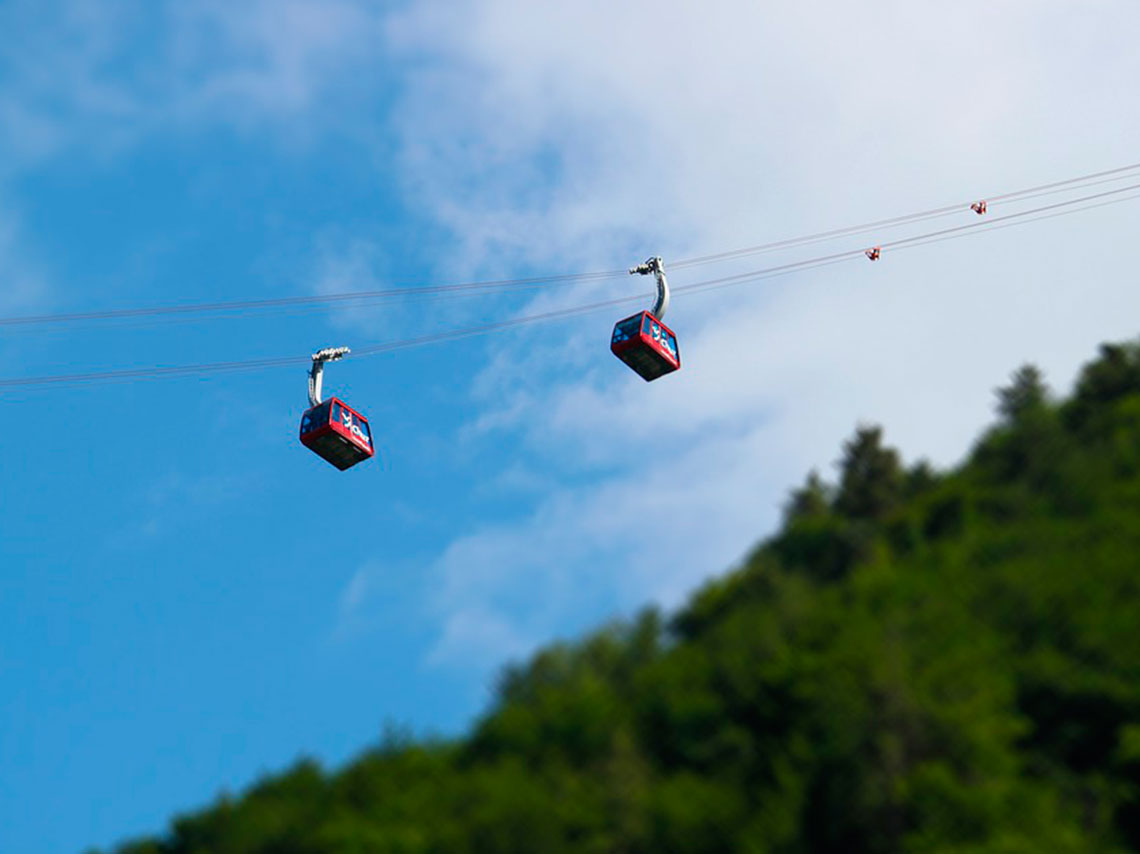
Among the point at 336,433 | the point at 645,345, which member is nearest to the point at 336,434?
the point at 336,433

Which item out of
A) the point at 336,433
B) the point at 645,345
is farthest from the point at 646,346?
the point at 336,433

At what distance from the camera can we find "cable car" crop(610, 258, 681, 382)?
51969mm

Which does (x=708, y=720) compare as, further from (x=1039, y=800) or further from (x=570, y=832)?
(x=1039, y=800)

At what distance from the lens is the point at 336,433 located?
173 ft

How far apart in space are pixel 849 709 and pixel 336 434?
19.0 meters

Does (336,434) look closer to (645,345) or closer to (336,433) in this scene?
(336,433)

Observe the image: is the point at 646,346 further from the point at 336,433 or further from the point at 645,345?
the point at 336,433

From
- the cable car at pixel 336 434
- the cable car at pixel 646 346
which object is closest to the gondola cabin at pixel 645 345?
the cable car at pixel 646 346

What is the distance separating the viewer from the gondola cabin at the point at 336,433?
52906mm

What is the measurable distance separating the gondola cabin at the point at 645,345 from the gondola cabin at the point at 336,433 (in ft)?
29.6

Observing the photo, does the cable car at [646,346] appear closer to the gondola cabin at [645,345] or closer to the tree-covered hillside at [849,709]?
the gondola cabin at [645,345]

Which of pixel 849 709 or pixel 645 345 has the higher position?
pixel 645 345

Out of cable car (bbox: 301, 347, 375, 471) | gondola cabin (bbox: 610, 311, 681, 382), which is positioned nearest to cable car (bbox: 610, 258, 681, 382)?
gondola cabin (bbox: 610, 311, 681, 382)

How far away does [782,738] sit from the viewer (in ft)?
183
